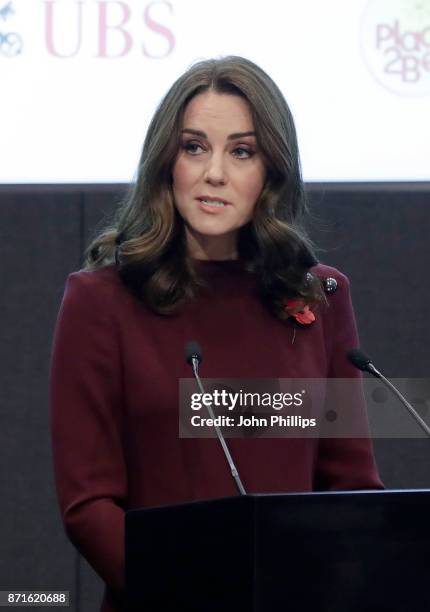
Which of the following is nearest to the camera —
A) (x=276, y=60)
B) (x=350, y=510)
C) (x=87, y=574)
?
(x=350, y=510)

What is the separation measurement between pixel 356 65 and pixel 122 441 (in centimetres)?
137

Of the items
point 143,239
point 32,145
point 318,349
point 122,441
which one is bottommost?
point 122,441

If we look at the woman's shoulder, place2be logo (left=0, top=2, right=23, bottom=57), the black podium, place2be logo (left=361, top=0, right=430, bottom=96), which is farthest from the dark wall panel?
the black podium

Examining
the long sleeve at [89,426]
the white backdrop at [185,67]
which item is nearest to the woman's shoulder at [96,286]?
the long sleeve at [89,426]

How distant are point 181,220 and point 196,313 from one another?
0.51 ft

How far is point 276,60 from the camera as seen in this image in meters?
2.85

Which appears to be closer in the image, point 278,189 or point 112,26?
point 278,189

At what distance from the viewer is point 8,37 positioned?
2.86m

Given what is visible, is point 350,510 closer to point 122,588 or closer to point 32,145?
point 122,588

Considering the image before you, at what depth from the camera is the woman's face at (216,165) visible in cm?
191

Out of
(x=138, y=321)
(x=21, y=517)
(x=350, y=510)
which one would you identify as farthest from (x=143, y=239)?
(x=21, y=517)

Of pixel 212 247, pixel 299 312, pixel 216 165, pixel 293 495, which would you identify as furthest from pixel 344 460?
pixel 293 495

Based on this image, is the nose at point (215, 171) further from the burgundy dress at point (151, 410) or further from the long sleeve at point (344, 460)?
the long sleeve at point (344, 460)

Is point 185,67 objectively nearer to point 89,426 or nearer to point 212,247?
point 212,247
